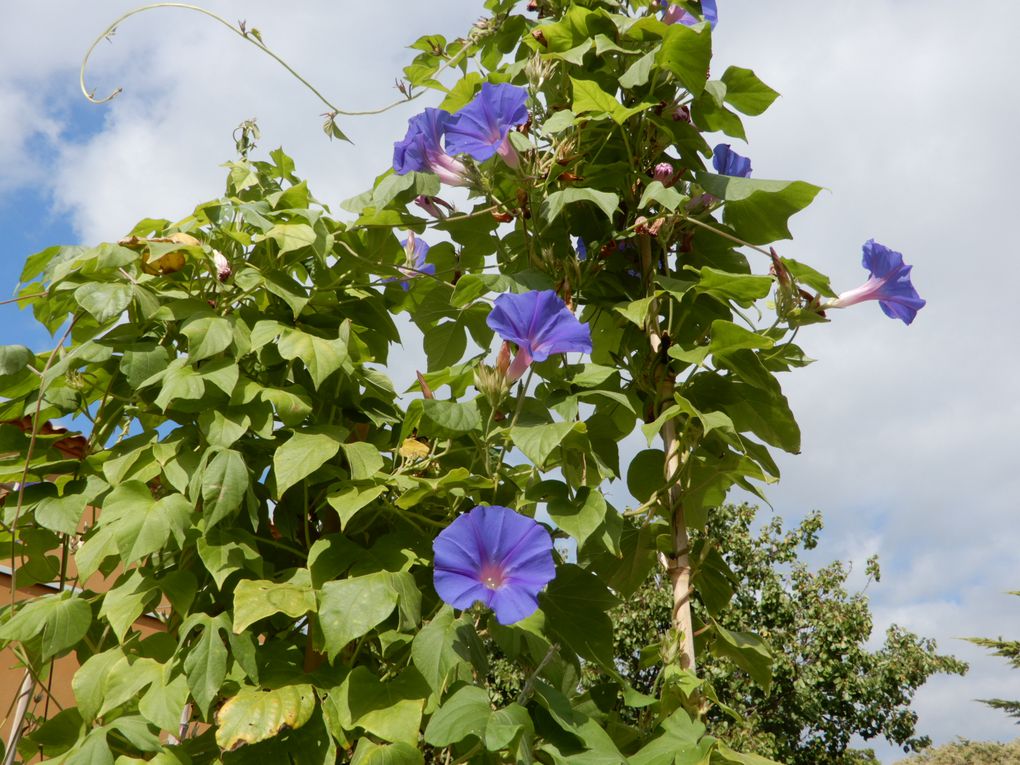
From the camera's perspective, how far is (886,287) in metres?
1.52

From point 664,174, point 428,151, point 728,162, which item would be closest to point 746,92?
point 728,162

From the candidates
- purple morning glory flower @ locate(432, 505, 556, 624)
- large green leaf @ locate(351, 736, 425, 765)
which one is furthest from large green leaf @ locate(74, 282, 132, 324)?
large green leaf @ locate(351, 736, 425, 765)

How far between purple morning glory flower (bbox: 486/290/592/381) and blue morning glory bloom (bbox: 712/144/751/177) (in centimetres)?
50

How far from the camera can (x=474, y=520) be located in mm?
1212

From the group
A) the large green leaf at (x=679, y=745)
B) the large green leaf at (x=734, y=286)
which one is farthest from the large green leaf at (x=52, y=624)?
the large green leaf at (x=734, y=286)

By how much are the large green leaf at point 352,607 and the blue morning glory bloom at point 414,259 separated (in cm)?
60

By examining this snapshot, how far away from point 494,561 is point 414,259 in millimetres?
704

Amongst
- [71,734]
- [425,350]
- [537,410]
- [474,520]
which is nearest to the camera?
[474,520]

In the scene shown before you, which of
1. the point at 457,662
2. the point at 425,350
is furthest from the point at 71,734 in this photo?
the point at 425,350

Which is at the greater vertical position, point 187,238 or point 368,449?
point 187,238

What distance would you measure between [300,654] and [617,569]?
55cm

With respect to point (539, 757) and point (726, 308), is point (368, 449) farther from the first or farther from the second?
point (726, 308)

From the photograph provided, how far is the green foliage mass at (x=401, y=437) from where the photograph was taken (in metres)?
1.28

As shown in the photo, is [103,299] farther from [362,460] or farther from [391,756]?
[391,756]
